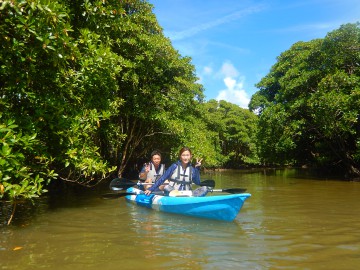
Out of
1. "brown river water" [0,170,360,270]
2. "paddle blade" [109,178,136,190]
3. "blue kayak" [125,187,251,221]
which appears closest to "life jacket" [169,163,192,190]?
"blue kayak" [125,187,251,221]

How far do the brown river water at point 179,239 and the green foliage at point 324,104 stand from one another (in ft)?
25.7

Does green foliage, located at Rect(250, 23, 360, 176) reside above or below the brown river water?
above

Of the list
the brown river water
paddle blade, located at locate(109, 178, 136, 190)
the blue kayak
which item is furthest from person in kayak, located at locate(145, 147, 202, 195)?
paddle blade, located at locate(109, 178, 136, 190)

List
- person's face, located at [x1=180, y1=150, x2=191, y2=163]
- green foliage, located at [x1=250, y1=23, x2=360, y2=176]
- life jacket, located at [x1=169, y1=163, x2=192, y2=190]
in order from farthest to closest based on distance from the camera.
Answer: green foliage, located at [x1=250, y1=23, x2=360, y2=176], life jacket, located at [x1=169, y1=163, x2=192, y2=190], person's face, located at [x1=180, y1=150, x2=191, y2=163]

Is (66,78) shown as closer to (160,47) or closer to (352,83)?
(160,47)

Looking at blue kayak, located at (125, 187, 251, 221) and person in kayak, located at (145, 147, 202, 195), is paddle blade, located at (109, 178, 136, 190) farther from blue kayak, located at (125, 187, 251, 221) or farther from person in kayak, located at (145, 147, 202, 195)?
person in kayak, located at (145, 147, 202, 195)

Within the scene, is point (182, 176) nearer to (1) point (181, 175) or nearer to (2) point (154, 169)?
(1) point (181, 175)

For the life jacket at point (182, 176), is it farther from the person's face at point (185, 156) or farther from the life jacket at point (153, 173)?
the life jacket at point (153, 173)

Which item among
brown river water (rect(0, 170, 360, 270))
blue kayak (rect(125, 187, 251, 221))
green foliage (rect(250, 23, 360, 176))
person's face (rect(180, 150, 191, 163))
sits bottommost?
brown river water (rect(0, 170, 360, 270))

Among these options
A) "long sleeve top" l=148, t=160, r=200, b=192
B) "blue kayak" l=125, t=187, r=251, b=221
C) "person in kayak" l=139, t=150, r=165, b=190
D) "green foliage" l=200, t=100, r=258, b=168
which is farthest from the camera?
"green foliage" l=200, t=100, r=258, b=168

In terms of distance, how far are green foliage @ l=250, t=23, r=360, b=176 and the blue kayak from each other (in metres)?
10.3

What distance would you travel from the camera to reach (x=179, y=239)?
554 cm

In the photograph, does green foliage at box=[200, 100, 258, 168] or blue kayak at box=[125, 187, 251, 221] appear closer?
blue kayak at box=[125, 187, 251, 221]

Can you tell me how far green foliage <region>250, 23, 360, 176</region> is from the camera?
609 inches
